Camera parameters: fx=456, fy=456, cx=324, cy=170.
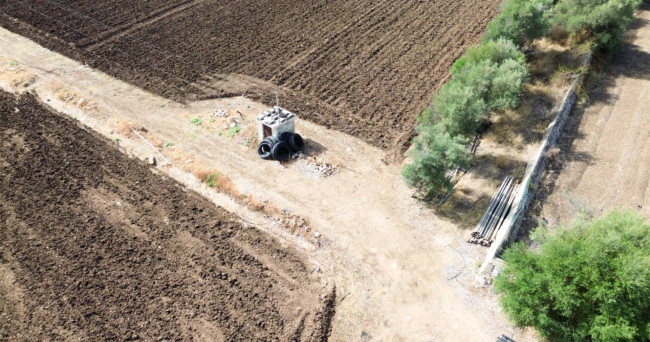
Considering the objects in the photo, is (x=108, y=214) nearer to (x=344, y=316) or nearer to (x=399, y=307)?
(x=344, y=316)

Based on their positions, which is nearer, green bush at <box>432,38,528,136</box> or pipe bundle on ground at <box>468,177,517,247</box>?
pipe bundle on ground at <box>468,177,517,247</box>

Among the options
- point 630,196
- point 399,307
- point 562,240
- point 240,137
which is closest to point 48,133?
point 240,137

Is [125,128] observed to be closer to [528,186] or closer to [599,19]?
[528,186]

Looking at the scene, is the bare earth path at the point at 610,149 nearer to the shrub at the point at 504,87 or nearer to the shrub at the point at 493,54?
the shrub at the point at 504,87

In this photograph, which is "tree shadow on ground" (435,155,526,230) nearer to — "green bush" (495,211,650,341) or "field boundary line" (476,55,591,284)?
"field boundary line" (476,55,591,284)

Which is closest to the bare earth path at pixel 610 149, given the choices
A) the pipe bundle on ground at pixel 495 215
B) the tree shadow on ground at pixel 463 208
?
the pipe bundle on ground at pixel 495 215

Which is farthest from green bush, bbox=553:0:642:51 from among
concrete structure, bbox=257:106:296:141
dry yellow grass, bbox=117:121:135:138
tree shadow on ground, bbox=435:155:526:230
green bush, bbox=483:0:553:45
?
dry yellow grass, bbox=117:121:135:138
